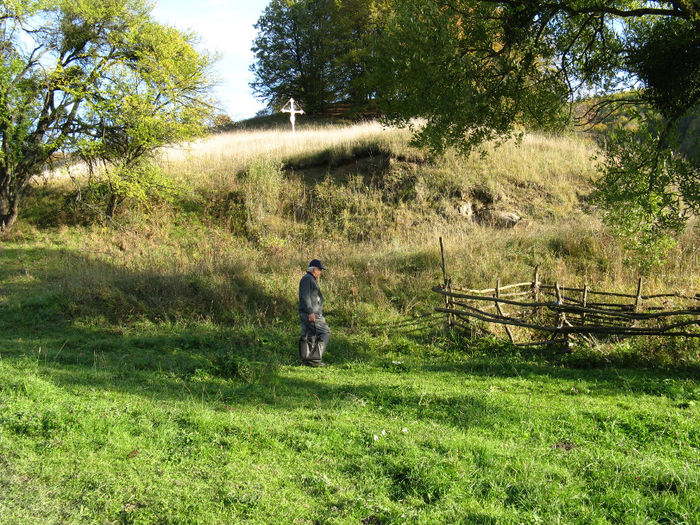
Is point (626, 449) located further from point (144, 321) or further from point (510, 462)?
point (144, 321)

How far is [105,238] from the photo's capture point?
1917cm

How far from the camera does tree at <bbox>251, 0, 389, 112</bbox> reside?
129ft

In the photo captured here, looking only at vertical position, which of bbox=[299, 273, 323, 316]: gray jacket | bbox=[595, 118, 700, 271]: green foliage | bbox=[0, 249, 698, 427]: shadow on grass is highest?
bbox=[595, 118, 700, 271]: green foliage

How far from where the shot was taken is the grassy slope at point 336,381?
4309 millimetres

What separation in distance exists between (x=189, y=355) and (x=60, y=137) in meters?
13.5

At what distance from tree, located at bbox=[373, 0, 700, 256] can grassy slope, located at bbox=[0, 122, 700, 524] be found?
3437mm

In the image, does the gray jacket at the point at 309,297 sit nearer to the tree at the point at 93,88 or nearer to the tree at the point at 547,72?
the tree at the point at 547,72

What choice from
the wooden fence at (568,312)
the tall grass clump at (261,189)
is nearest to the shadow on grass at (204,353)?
the wooden fence at (568,312)

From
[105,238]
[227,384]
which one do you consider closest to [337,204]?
[105,238]

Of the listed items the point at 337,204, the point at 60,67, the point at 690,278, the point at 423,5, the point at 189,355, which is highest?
the point at 60,67

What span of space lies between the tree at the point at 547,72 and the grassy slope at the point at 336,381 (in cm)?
344

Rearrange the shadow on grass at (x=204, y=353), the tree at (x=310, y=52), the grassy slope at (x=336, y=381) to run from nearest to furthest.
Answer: the grassy slope at (x=336, y=381)
the shadow on grass at (x=204, y=353)
the tree at (x=310, y=52)

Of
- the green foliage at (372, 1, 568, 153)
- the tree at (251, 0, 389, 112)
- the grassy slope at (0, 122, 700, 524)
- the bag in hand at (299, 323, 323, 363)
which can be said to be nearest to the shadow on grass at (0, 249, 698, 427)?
the grassy slope at (0, 122, 700, 524)

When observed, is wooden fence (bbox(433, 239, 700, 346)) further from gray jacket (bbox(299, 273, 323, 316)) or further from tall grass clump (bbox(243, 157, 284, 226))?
tall grass clump (bbox(243, 157, 284, 226))
